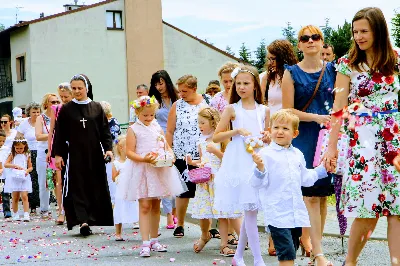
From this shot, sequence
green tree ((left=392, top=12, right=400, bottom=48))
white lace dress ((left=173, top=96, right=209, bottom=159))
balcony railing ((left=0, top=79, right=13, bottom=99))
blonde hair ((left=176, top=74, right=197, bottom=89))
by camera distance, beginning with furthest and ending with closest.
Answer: balcony railing ((left=0, top=79, right=13, bottom=99)), green tree ((left=392, top=12, right=400, bottom=48)), white lace dress ((left=173, top=96, right=209, bottom=159)), blonde hair ((left=176, top=74, right=197, bottom=89))

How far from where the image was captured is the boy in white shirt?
20.1 feet

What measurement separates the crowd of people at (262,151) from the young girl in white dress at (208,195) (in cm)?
1

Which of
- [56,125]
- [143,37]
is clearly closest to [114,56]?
[143,37]

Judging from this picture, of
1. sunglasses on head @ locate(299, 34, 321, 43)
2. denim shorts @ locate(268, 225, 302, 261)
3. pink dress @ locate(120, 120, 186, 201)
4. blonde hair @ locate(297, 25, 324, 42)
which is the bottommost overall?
denim shorts @ locate(268, 225, 302, 261)

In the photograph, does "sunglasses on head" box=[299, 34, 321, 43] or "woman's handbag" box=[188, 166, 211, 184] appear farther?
"woman's handbag" box=[188, 166, 211, 184]

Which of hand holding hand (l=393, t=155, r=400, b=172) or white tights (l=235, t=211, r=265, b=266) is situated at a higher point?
hand holding hand (l=393, t=155, r=400, b=172)

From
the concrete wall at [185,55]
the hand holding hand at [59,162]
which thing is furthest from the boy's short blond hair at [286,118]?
the concrete wall at [185,55]

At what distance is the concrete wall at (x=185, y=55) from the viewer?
165 feet

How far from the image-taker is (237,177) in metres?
7.42

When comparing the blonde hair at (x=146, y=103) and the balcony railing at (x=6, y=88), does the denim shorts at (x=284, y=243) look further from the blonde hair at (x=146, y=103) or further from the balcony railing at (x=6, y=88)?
A: the balcony railing at (x=6, y=88)

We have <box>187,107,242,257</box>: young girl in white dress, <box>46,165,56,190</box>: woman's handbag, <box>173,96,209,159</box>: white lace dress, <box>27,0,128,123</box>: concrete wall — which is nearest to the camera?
<box>187,107,242,257</box>: young girl in white dress

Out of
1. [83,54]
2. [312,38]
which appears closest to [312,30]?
[312,38]

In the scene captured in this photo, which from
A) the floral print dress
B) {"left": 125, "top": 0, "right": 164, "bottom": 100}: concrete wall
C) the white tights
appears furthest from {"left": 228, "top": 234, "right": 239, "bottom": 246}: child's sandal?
{"left": 125, "top": 0, "right": 164, "bottom": 100}: concrete wall

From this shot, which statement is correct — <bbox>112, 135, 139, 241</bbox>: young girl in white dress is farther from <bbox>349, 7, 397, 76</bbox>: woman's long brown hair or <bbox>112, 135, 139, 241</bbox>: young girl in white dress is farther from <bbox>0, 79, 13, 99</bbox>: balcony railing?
<bbox>0, 79, 13, 99</bbox>: balcony railing
